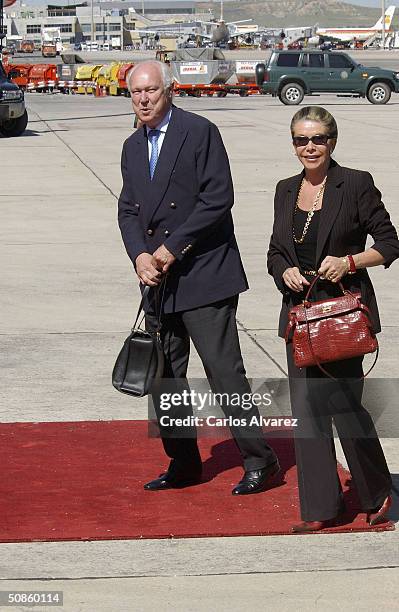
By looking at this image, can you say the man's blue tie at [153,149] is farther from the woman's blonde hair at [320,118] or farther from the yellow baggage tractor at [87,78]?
the yellow baggage tractor at [87,78]

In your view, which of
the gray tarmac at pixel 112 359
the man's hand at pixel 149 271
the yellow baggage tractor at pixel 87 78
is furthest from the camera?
the yellow baggage tractor at pixel 87 78

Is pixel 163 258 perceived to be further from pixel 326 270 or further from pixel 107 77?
pixel 107 77

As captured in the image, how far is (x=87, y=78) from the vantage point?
61.4 meters

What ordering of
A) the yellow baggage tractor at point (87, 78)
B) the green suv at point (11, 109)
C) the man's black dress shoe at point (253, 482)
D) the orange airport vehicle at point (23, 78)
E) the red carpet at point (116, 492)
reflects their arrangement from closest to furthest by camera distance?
the red carpet at point (116, 492)
the man's black dress shoe at point (253, 482)
the green suv at point (11, 109)
the yellow baggage tractor at point (87, 78)
the orange airport vehicle at point (23, 78)

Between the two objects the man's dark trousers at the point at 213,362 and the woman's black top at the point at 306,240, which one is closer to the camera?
the woman's black top at the point at 306,240

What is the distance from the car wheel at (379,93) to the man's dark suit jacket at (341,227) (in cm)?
3930

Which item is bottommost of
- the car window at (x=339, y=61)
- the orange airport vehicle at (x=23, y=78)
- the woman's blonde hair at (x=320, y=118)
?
the orange airport vehicle at (x=23, y=78)

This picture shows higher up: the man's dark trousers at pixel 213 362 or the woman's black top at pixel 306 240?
the woman's black top at pixel 306 240

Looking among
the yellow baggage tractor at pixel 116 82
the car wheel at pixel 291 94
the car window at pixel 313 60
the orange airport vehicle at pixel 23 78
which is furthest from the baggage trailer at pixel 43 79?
the car window at pixel 313 60

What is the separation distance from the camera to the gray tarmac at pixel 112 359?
4.52 metres

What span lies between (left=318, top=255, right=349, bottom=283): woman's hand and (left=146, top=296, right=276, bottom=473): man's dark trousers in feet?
2.34

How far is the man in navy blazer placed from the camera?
5312mm

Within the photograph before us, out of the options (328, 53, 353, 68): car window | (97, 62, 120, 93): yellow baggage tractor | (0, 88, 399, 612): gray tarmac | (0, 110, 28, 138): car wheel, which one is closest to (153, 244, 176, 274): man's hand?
(0, 88, 399, 612): gray tarmac

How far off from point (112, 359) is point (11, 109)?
21.0 meters
